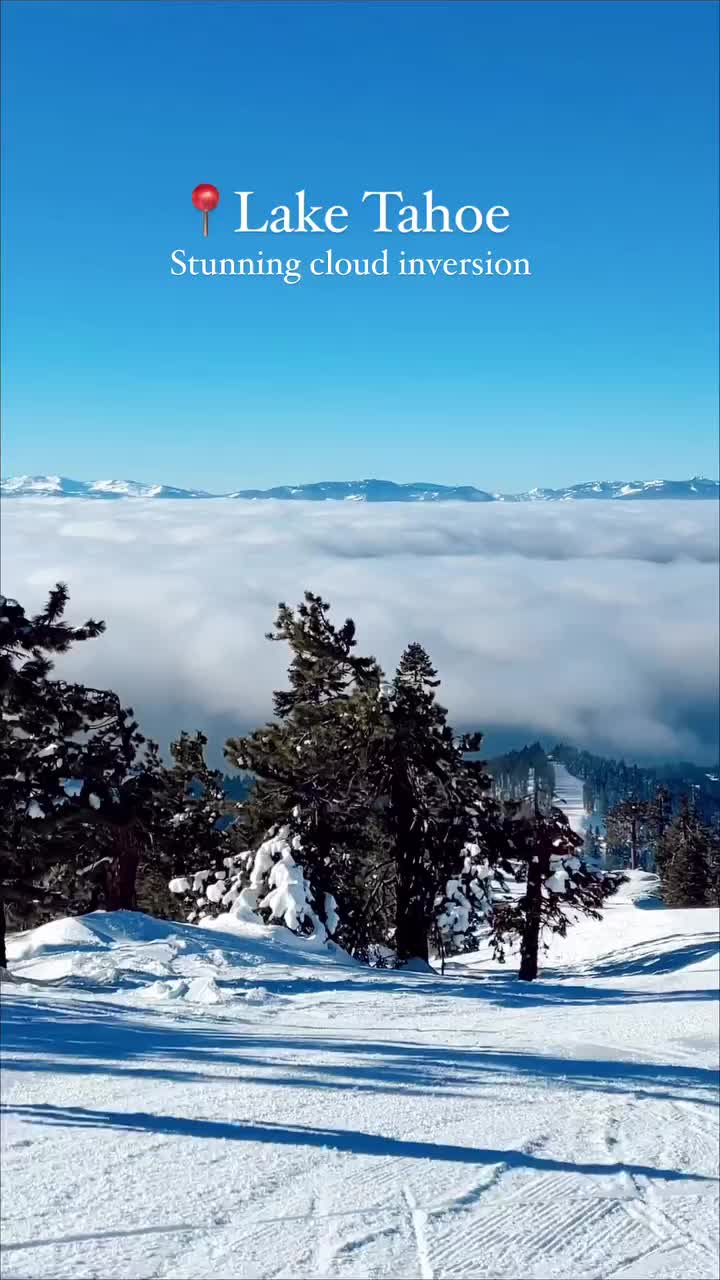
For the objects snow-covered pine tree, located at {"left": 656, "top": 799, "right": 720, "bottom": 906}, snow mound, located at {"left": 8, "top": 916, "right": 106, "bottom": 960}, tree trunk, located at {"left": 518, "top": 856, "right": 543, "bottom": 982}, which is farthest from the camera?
snow-covered pine tree, located at {"left": 656, "top": 799, "right": 720, "bottom": 906}

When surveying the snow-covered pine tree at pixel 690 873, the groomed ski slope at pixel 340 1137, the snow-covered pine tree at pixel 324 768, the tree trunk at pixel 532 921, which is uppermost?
the snow-covered pine tree at pixel 324 768

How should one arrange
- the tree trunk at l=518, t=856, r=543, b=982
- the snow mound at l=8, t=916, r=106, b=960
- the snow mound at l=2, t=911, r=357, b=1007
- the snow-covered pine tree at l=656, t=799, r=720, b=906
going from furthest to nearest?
1. the snow-covered pine tree at l=656, t=799, r=720, b=906
2. the tree trunk at l=518, t=856, r=543, b=982
3. the snow mound at l=8, t=916, r=106, b=960
4. the snow mound at l=2, t=911, r=357, b=1007

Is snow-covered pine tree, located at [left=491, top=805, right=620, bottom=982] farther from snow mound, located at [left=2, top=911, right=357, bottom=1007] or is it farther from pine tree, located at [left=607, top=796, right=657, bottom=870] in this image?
pine tree, located at [left=607, top=796, right=657, bottom=870]

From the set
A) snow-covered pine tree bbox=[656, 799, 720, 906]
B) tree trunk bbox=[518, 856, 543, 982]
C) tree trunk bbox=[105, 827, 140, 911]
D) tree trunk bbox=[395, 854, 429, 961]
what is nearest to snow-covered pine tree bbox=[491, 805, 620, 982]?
tree trunk bbox=[518, 856, 543, 982]

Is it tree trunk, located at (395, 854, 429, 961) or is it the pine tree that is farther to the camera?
the pine tree

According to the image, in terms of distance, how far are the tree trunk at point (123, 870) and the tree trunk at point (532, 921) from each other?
27.2 ft

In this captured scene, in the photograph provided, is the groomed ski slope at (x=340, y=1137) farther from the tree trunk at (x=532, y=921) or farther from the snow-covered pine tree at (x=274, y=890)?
the tree trunk at (x=532, y=921)

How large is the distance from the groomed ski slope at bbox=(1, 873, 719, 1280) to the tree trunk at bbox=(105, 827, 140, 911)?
10.2 meters

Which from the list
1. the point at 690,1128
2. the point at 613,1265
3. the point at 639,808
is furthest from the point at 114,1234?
the point at 639,808

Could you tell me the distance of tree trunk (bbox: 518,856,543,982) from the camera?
70.8ft

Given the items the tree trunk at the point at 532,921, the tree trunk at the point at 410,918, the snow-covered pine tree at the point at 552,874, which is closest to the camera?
the snow-covered pine tree at the point at 552,874

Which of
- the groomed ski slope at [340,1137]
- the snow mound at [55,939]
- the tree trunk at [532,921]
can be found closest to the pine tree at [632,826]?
the tree trunk at [532,921]

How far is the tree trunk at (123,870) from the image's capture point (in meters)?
21.8

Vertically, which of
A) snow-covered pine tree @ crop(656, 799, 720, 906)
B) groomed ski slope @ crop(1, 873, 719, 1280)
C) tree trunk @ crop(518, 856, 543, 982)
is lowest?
snow-covered pine tree @ crop(656, 799, 720, 906)
